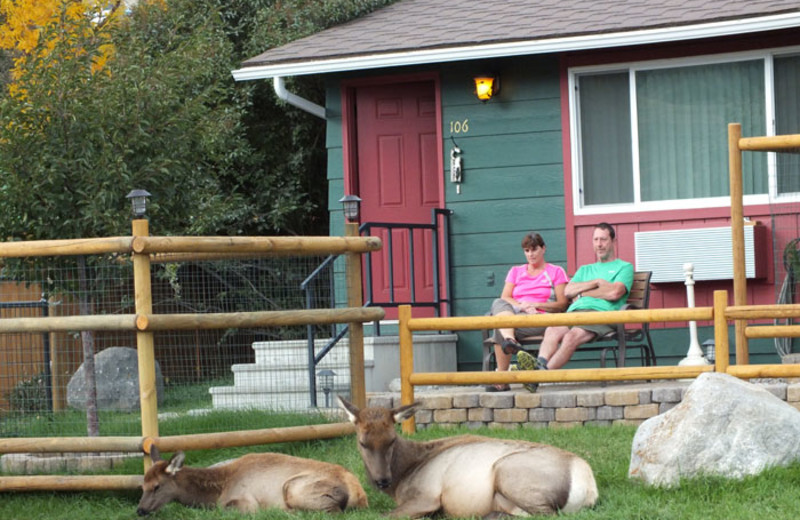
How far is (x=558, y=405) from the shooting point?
9.12 metres

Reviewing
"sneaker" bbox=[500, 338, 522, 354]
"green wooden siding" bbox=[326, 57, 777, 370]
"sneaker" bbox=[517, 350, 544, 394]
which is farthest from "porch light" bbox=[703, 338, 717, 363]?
"sneaker" bbox=[517, 350, 544, 394]

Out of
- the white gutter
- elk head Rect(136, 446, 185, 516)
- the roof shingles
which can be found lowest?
elk head Rect(136, 446, 185, 516)

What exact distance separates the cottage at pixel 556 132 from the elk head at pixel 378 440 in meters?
5.05

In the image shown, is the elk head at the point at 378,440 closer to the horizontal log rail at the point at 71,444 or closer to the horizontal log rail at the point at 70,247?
the horizontal log rail at the point at 71,444

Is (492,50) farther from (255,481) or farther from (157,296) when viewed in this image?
(255,481)

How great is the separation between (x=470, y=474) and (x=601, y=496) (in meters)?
0.69

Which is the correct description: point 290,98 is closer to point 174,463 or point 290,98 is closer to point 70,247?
point 70,247

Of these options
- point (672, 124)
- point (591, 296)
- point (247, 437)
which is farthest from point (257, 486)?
point (672, 124)

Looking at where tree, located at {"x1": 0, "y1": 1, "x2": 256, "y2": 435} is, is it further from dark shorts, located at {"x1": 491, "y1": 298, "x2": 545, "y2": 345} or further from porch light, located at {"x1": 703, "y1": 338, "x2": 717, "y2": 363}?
porch light, located at {"x1": 703, "y1": 338, "x2": 717, "y2": 363}

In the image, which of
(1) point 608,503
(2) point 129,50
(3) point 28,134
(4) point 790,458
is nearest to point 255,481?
(1) point 608,503

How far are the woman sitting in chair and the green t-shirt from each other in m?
0.15

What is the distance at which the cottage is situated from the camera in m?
11.2

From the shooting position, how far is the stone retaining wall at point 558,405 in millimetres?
8945

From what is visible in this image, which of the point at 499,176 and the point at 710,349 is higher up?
the point at 499,176
